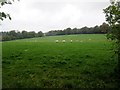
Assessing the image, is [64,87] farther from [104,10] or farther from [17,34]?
[17,34]

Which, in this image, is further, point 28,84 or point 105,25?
point 105,25

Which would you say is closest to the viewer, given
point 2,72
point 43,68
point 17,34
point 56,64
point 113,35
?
point 113,35

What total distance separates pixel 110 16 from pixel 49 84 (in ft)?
20.2

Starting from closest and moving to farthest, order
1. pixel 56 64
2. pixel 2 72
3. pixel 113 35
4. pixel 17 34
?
pixel 113 35 < pixel 2 72 < pixel 56 64 < pixel 17 34

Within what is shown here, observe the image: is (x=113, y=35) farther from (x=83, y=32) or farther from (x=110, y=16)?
(x=83, y=32)

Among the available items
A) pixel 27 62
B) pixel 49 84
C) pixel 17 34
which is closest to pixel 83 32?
pixel 17 34

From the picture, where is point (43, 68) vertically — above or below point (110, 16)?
below

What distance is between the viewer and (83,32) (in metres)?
130

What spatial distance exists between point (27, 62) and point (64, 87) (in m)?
10.6

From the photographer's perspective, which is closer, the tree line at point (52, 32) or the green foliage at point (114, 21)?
the green foliage at point (114, 21)

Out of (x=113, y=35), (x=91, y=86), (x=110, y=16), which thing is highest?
(x=110, y=16)

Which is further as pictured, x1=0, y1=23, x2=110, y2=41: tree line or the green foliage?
x1=0, y1=23, x2=110, y2=41: tree line

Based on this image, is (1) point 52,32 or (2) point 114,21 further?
(1) point 52,32

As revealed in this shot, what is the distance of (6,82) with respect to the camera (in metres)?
18.5
